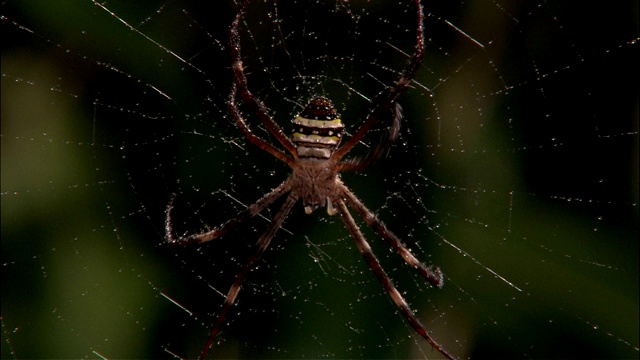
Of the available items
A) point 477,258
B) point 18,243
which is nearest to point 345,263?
point 477,258

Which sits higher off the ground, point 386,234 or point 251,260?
point 386,234

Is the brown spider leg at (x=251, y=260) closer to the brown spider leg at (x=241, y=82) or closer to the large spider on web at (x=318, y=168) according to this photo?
the large spider on web at (x=318, y=168)

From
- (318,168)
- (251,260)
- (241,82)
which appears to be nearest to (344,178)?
(318,168)

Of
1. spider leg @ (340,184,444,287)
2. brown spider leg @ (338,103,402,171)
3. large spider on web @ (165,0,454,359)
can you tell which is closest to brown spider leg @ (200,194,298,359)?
large spider on web @ (165,0,454,359)

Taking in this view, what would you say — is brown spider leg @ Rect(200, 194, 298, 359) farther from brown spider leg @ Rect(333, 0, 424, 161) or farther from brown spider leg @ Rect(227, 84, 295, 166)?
brown spider leg @ Rect(333, 0, 424, 161)

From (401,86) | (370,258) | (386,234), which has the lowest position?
(370,258)

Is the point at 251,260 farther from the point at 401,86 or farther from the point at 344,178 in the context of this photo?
the point at 401,86

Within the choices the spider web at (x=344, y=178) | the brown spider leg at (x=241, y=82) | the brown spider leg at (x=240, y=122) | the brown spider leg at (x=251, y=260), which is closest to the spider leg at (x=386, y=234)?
the spider web at (x=344, y=178)
